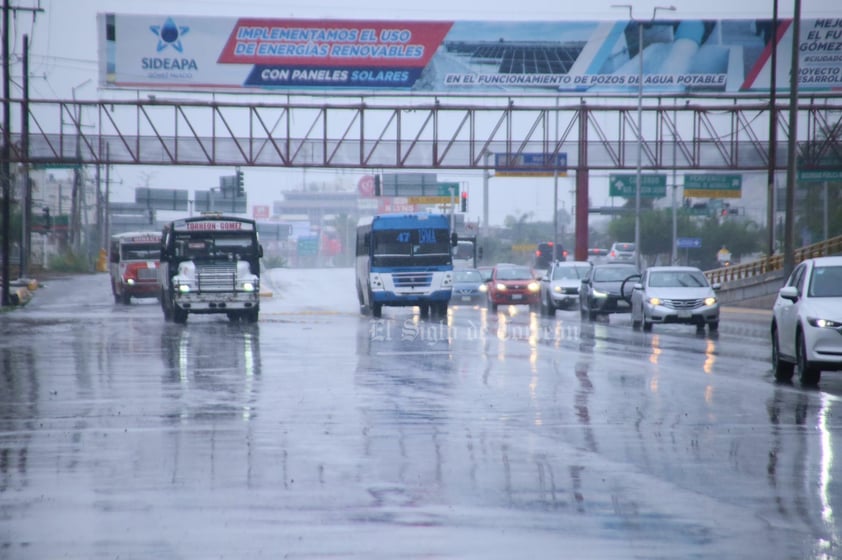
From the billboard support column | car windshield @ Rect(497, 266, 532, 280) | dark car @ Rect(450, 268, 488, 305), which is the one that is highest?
the billboard support column

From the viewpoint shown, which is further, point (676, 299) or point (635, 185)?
point (635, 185)

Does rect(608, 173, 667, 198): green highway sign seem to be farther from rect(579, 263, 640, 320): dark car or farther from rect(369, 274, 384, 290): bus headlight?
rect(369, 274, 384, 290): bus headlight

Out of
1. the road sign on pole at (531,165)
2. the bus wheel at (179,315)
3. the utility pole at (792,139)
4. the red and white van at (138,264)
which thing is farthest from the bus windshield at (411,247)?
the red and white van at (138,264)

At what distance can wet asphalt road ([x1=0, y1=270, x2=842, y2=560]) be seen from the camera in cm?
730

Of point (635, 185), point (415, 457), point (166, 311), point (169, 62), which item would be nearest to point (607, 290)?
point (166, 311)

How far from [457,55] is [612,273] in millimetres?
17163

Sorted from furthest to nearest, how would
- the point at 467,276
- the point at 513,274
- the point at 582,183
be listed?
1. the point at 467,276
2. the point at 582,183
3. the point at 513,274

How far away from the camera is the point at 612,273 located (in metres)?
37.8

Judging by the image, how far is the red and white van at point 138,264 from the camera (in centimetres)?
4928

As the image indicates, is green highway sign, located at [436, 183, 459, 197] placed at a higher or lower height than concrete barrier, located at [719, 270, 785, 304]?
higher

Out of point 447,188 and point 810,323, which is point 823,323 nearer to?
point 810,323

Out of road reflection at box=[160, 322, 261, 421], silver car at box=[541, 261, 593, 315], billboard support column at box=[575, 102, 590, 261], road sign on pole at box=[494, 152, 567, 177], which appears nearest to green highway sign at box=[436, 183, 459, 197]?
road sign on pole at box=[494, 152, 567, 177]

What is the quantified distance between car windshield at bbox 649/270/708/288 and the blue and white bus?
7568 mm

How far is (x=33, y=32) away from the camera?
172ft
